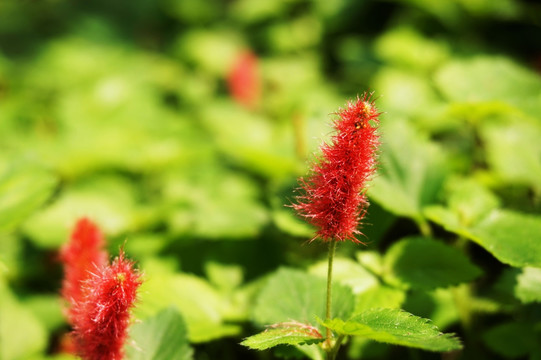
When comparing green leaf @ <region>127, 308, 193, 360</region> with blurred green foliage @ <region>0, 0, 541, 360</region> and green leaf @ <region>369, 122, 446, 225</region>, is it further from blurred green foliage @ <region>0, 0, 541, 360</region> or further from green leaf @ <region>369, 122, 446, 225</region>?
green leaf @ <region>369, 122, 446, 225</region>

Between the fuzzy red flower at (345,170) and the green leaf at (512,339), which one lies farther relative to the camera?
the green leaf at (512,339)

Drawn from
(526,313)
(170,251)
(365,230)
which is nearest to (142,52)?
(170,251)

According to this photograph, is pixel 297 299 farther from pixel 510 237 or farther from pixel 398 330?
pixel 510 237

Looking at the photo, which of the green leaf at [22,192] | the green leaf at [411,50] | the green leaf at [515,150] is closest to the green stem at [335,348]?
the green leaf at [22,192]

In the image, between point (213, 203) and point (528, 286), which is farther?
point (213, 203)

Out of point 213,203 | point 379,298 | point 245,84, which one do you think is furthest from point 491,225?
point 245,84

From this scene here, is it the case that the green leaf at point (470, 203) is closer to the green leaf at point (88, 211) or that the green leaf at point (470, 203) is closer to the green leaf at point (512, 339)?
the green leaf at point (512, 339)

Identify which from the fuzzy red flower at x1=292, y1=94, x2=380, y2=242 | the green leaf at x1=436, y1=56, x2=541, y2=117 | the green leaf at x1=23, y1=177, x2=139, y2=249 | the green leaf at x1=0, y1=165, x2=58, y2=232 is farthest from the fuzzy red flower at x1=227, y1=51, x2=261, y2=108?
the fuzzy red flower at x1=292, y1=94, x2=380, y2=242

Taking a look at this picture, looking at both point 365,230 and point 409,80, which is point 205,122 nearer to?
point 409,80
